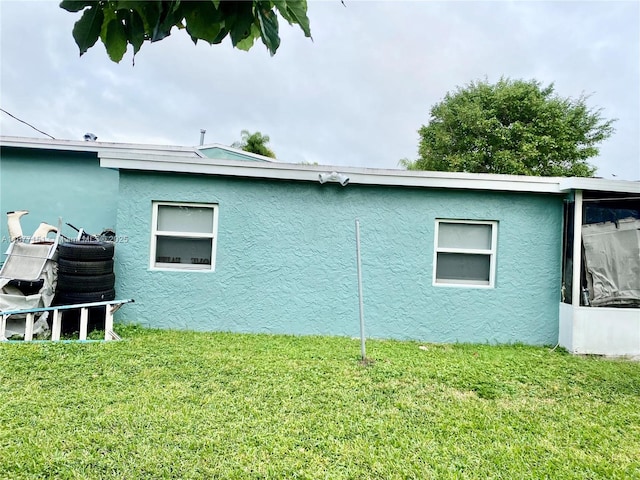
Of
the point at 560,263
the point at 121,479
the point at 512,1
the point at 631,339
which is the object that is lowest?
the point at 121,479

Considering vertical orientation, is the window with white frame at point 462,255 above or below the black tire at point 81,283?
above

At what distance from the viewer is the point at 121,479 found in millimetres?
2352

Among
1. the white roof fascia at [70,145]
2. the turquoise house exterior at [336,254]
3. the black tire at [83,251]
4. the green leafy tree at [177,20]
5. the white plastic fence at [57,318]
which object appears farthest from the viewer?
Answer: the white roof fascia at [70,145]

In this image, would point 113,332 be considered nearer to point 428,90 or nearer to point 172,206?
point 172,206

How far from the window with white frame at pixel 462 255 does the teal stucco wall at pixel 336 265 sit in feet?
0.62

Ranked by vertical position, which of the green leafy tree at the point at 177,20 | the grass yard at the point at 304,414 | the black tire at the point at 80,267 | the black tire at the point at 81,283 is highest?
the green leafy tree at the point at 177,20

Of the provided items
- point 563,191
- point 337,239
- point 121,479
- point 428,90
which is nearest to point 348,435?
point 121,479

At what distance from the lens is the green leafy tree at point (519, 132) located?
20906mm

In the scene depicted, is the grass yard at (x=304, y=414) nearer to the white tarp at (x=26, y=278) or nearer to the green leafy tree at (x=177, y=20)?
the white tarp at (x=26, y=278)

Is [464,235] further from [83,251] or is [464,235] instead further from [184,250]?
[83,251]

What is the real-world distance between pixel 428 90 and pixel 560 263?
2295cm

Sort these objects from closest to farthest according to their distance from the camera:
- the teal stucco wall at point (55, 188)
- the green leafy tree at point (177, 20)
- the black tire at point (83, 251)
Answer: the green leafy tree at point (177, 20), the black tire at point (83, 251), the teal stucco wall at point (55, 188)

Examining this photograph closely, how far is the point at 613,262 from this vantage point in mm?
5719

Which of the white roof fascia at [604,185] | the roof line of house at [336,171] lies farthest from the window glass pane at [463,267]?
the white roof fascia at [604,185]
